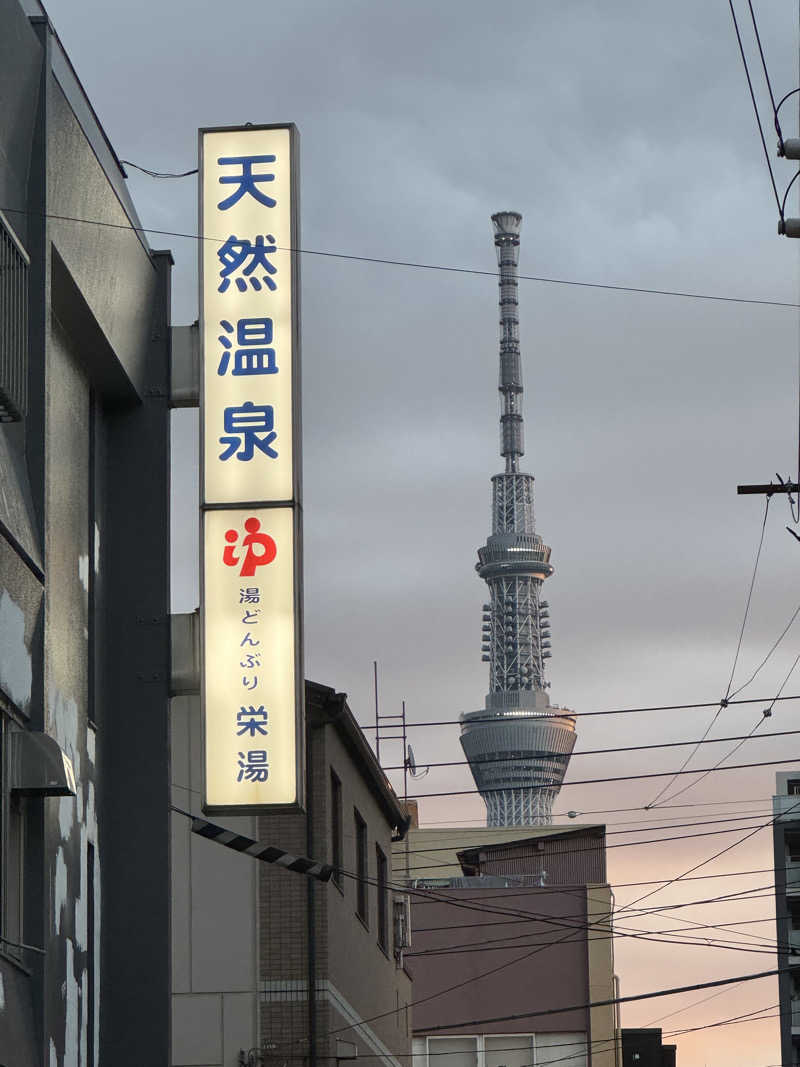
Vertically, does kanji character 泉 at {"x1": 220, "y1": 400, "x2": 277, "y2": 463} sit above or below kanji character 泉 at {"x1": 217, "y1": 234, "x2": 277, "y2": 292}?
below

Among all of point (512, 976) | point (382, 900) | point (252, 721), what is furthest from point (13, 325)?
point (512, 976)

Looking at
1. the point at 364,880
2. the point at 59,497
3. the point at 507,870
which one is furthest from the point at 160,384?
the point at 507,870

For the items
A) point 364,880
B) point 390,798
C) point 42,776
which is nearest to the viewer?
point 42,776

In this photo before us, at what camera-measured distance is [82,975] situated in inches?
635

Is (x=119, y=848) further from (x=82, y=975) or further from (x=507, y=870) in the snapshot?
(x=507, y=870)

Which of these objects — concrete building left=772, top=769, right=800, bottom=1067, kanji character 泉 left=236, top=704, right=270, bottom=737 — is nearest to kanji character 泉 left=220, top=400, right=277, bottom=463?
kanji character 泉 left=236, top=704, right=270, bottom=737

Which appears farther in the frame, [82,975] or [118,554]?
[118,554]

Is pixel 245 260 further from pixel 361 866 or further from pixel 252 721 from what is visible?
pixel 361 866

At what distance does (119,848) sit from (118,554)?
2910mm

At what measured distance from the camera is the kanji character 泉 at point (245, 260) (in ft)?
58.9

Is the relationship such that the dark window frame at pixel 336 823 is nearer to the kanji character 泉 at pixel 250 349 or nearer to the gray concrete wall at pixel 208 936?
the gray concrete wall at pixel 208 936

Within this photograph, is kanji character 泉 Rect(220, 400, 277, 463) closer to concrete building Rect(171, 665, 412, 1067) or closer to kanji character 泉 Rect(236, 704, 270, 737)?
kanji character 泉 Rect(236, 704, 270, 737)

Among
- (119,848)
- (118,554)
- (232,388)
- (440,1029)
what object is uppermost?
(232,388)

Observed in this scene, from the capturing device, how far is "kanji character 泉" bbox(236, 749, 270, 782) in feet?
55.1
